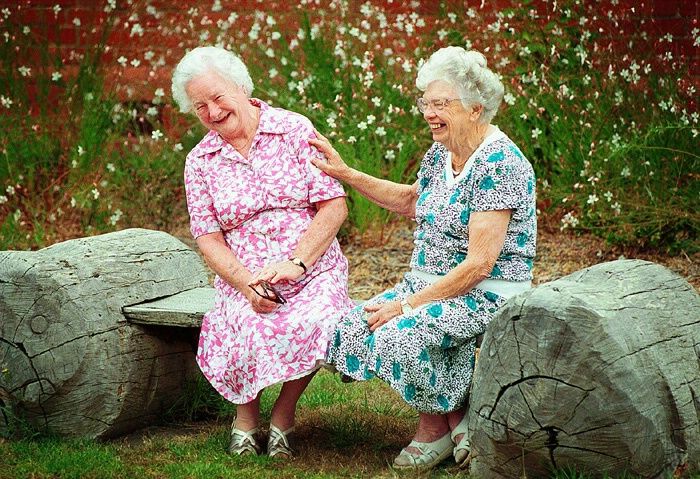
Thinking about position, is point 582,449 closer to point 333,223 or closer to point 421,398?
point 421,398

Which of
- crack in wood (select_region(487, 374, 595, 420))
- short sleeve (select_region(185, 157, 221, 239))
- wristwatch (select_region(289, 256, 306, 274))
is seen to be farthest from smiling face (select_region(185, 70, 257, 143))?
crack in wood (select_region(487, 374, 595, 420))

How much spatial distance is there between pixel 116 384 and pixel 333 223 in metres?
1.05

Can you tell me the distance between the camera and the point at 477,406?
3631mm

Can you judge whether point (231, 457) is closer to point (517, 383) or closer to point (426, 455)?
point (426, 455)

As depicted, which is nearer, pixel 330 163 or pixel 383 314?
pixel 383 314

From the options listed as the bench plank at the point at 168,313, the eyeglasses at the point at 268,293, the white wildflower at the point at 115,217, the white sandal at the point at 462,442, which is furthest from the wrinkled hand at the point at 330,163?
the white wildflower at the point at 115,217

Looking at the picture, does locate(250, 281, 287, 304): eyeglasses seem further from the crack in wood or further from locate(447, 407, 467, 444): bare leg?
the crack in wood

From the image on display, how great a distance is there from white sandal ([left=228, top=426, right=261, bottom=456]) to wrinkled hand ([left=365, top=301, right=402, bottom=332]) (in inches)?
27.9

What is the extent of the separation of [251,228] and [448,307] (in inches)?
34.9

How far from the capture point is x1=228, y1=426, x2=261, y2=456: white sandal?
4180mm

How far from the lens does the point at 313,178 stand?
167 inches

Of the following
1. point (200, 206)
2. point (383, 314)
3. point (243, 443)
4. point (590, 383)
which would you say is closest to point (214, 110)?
point (200, 206)

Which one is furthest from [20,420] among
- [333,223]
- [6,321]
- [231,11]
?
[231,11]

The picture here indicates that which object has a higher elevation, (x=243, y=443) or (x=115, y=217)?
(x=115, y=217)
